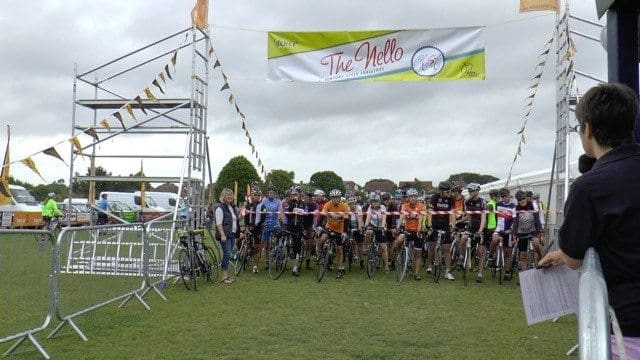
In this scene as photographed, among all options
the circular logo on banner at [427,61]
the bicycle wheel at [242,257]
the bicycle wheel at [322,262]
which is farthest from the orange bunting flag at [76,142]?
the circular logo on banner at [427,61]

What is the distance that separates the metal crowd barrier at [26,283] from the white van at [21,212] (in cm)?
2094

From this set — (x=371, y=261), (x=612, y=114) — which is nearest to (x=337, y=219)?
(x=371, y=261)

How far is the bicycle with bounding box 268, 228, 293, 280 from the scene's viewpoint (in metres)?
12.1

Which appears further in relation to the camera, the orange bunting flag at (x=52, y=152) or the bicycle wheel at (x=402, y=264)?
the bicycle wheel at (x=402, y=264)

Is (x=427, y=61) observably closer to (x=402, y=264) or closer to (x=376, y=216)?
(x=402, y=264)

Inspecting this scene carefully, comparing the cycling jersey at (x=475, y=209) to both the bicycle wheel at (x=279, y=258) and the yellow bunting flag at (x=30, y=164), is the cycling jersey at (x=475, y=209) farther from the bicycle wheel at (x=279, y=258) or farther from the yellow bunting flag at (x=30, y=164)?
the yellow bunting flag at (x=30, y=164)

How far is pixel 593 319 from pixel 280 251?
36.3 feet

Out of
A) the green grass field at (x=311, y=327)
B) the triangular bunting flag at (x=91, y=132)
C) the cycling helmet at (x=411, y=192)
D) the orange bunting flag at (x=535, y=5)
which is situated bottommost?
the green grass field at (x=311, y=327)

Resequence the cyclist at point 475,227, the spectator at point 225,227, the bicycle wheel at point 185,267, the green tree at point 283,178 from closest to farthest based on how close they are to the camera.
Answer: the bicycle wheel at point 185,267, the spectator at point 225,227, the cyclist at point 475,227, the green tree at point 283,178

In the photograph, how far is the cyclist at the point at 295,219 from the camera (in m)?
12.7

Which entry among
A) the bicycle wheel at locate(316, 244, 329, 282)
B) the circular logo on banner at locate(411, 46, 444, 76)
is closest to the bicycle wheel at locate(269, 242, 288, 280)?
the bicycle wheel at locate(316, 244, 329, 282)

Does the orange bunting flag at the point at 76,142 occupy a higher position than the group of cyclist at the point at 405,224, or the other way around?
the orange bunting flag at the point at 76,142

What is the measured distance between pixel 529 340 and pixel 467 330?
0.76m

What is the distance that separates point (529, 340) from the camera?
6.67m
